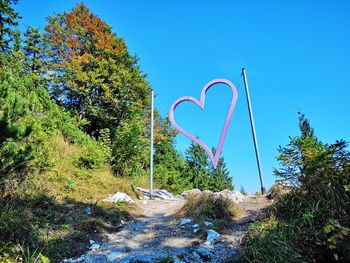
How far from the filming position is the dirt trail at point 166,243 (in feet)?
11.5

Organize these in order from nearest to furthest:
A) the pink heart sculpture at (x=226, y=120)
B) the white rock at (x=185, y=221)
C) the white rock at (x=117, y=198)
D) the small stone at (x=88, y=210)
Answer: the white rock at (x=185, y=221) < the small stone at (x=88, y=210) < the pink heart sculpture at (x=226, y=120) < the white rock at (x=117, y=198)

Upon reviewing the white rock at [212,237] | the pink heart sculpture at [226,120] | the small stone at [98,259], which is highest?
the pink heart sculpture at [226,120]

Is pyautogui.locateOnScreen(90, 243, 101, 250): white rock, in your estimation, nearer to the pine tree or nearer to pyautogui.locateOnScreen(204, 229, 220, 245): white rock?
pyautogui.locateOnScreen(204, 229, 220, 245): white rock

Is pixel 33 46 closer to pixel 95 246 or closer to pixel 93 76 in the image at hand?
pixel 93 76

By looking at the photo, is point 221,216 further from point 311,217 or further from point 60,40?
point 60,40

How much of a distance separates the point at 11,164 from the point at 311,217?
374 centimetres

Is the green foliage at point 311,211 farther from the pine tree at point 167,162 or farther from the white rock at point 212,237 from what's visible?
the pine tree at point 167,162

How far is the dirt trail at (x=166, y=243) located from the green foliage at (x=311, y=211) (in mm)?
638

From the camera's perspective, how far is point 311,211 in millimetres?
2801

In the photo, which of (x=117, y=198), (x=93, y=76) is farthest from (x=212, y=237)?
(x=93, y=76)

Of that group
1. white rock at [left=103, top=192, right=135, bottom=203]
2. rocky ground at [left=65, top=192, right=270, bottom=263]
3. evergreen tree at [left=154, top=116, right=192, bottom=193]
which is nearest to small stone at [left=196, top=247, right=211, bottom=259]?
rocky ground at [left=65, top=192, right=270, bottom=263]

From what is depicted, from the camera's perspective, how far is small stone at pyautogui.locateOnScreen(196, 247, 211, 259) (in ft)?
11.5

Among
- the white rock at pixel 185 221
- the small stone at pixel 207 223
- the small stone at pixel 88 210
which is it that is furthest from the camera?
the small stone at pixel 88 210

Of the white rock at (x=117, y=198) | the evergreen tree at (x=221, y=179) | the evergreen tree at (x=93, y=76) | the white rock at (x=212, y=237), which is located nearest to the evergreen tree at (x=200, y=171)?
the evergreen tree at (x=221, y=179)
